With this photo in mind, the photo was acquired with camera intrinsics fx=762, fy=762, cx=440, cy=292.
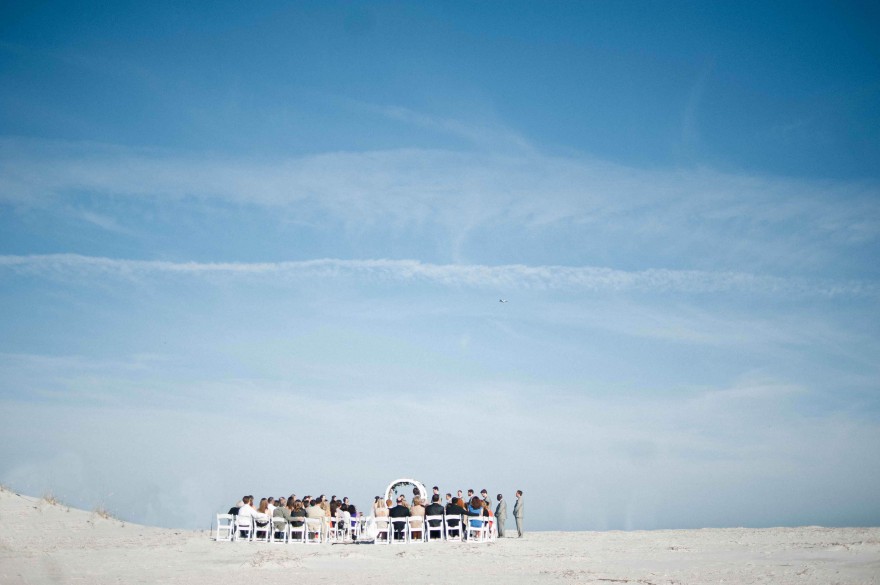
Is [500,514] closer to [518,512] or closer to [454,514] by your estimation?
[518,512]

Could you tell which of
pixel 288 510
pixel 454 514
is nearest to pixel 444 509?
pixel 454 514

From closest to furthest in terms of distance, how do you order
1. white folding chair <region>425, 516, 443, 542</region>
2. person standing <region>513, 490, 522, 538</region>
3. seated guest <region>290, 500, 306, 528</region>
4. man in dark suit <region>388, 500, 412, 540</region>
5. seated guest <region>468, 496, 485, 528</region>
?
white folding chair <region>425, 516, 443, 542</region>, man in dark suit <region>388, 500, 412, 540</region>, seated guest <region>290, 500, 306, 528</region>, seated guest <region>468, 496, 485, 528</region>, person standing <region>513, 490, 522, 538</region>

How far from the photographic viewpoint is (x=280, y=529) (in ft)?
72.1

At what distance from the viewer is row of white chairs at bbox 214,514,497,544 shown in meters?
21.6

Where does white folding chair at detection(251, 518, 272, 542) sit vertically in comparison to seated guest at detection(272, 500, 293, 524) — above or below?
below

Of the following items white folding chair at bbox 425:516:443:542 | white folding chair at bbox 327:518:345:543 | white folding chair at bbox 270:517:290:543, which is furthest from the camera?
white folding chair at bbox 327:518:345:543

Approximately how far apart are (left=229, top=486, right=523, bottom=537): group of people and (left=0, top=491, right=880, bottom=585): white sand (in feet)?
6.34

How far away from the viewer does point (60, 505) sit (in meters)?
23.7

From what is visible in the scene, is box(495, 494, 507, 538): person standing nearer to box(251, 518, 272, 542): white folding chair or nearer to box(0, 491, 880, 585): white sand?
box(0, 491, 880, 585): white sand

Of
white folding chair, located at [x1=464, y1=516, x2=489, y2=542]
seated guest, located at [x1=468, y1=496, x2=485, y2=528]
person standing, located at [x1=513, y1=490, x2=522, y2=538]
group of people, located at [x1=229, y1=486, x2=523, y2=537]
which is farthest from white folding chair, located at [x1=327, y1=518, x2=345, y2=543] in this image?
person standing, located at [x1=513, y1=490, x2=522, y2=538]

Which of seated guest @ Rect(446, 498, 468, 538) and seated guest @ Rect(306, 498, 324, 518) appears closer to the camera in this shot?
seated guest @ Rect(446, 498, 468, 538)

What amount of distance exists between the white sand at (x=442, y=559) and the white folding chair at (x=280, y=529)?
1.96 m

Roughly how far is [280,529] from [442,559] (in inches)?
290

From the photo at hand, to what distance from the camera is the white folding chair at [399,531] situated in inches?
846
